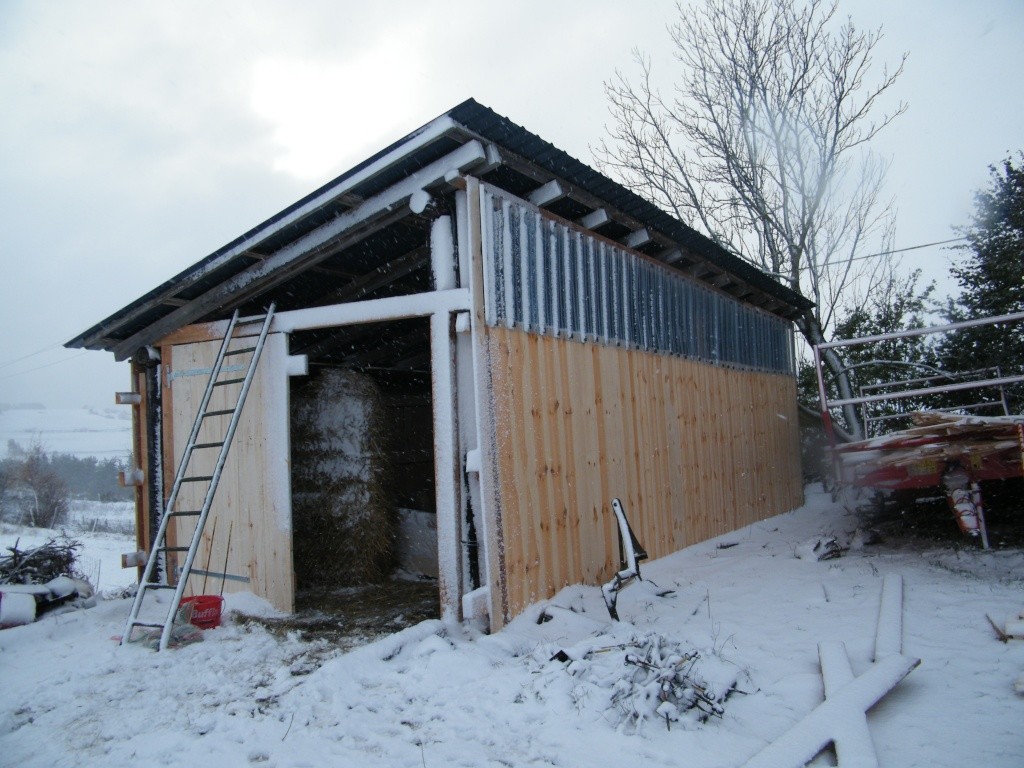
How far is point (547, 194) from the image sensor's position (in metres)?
5.65

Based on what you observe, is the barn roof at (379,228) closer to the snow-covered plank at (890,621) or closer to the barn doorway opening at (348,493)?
the barn doorway opening at (348,493)

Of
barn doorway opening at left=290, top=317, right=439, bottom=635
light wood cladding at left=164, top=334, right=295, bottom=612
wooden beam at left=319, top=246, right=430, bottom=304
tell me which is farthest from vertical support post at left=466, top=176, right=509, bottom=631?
light wood cladding at left=164, top=334, right=295, bottom=612

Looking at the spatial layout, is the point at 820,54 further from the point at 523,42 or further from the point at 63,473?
the point at 63,473

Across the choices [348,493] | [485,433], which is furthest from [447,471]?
[348,493]

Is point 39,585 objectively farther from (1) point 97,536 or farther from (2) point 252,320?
(1) point 97,536

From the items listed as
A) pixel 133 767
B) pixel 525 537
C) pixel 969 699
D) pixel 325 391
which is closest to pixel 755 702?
pixel 969 699

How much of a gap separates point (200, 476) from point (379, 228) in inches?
108

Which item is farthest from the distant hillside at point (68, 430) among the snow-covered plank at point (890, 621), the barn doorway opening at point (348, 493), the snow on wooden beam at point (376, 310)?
the snow-covered plank at point (890, 621)

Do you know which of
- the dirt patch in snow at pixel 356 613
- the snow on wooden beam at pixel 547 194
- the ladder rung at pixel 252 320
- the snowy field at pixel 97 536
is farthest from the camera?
the snowy field at pixel 97 536

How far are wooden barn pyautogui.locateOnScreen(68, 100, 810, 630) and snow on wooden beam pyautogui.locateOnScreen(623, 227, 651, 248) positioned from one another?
22 mm

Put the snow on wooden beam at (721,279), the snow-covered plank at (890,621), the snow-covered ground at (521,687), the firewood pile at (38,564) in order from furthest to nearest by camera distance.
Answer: the snow on wooden beam at (721,279) < the firewood pile at (38,564) < the snow-covered plank at (890,621) < the snow-covered ground at (521,687)

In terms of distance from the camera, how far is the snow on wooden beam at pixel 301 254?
16.4ft

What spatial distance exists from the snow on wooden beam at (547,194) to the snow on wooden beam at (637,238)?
5.23 feet

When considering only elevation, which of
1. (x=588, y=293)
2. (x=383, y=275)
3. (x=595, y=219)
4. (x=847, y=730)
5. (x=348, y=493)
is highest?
(x=595, y=219)
